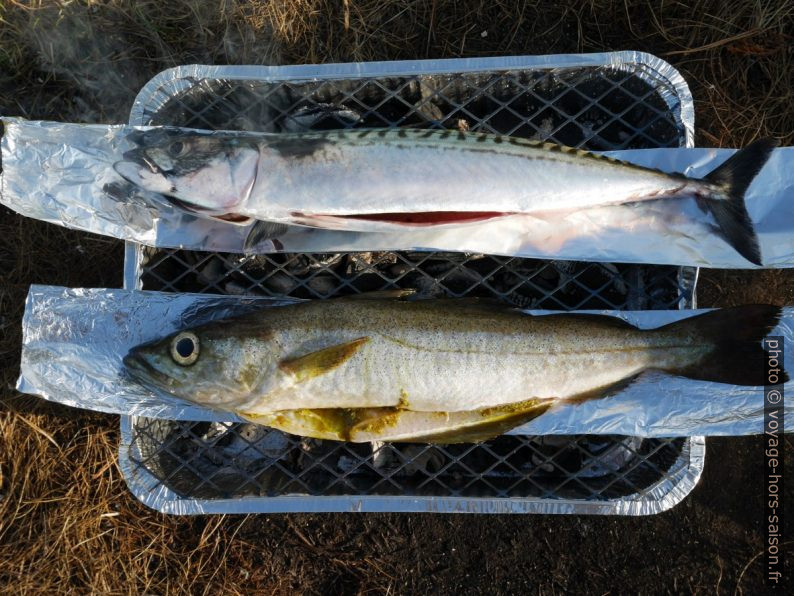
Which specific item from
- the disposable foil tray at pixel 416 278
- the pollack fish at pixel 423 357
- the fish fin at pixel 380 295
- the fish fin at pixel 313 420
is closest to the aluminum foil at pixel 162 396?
the disposable foil tray at pixel 416 278

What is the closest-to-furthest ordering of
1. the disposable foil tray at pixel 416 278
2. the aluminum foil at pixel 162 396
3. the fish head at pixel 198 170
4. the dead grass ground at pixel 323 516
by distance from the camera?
the fish head at pixel 198 170 → the aluminum foil at pixel 162 396 → the disposable foil tray at pixel 416 278 → the dead grass ground at pixel 323 516

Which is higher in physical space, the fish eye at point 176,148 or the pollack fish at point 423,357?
the fish eye at point 176,148

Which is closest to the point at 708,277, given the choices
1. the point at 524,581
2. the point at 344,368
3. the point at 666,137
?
the point at 666,137

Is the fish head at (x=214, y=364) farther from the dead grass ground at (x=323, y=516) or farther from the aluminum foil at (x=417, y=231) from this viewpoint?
the dead grass ground at (x=323, y=516)

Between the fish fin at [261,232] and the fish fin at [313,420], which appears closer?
the fish fin at [313,420]

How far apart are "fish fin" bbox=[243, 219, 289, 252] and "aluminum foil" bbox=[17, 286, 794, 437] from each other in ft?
1.08

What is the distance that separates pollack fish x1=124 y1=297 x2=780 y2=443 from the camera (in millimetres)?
2330

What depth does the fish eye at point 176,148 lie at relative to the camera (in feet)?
8.52

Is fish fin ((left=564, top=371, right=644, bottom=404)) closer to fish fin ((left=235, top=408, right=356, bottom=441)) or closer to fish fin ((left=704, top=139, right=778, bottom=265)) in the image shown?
fish fin ((left=704, top=139, right=778, bottom=265))

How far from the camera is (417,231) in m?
2.78

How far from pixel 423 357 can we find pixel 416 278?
0.72m

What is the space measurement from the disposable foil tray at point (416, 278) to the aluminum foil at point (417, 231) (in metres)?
0.14

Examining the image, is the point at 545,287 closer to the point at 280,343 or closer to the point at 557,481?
the point at 557,481

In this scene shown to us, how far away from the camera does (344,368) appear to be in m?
2.33
